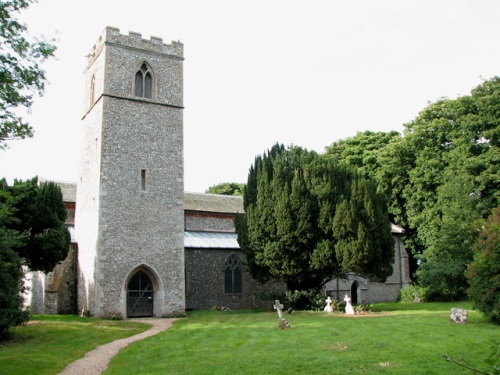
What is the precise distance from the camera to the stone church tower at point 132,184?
2286cm

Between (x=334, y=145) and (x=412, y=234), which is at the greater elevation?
(x=334, y=145)

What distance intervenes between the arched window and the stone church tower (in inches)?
1.9

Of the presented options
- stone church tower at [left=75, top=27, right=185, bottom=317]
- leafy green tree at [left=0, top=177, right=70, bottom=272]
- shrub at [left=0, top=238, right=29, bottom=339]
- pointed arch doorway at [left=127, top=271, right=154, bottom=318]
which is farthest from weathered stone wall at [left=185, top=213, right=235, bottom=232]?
shrub at [left=0, top=238, right=29, bottom=339]

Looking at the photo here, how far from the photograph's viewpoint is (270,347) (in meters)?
12.8

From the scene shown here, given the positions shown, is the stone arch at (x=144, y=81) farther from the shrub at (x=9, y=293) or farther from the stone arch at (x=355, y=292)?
the stone arch at (x=355, y=292)

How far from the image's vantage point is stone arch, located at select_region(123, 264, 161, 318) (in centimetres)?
2342

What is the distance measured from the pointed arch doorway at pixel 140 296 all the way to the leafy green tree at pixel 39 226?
3518mm

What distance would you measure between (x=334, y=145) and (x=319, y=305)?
23855 millimetres

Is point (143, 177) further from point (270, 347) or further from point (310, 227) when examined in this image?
point (270, 347)

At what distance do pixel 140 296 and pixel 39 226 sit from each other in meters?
5.61

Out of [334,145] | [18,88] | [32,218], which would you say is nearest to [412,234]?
[334,145]

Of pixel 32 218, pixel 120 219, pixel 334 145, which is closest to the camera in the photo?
pixel 32 218

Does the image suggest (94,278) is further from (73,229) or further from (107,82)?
(107,82)

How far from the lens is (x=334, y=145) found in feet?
151
